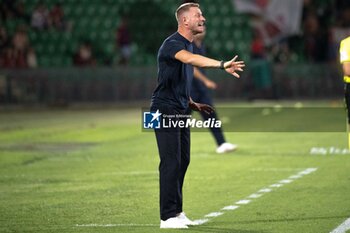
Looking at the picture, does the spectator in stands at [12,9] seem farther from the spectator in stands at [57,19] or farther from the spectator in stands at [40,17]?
the spectator in stands at [57,19]

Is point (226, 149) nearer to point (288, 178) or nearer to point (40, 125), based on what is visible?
point (288, 178)

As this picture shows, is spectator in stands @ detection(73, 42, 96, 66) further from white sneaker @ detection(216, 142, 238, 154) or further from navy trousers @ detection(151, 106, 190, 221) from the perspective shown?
navy trousers @ detection(151, 106, 190, 221)

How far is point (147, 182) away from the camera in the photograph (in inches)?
543

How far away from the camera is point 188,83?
393 inches

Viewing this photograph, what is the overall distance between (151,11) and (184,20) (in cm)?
2638

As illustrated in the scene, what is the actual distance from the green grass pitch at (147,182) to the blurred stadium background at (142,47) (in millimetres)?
9473

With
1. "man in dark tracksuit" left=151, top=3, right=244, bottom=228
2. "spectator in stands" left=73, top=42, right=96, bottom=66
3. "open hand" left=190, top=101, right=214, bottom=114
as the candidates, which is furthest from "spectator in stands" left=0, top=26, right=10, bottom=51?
"man in dark tracksuit" left=151, top=3, right=244, bottom=228

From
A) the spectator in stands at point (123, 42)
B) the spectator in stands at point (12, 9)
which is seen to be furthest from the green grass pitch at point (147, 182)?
the spectator in stands at point (12, 9)

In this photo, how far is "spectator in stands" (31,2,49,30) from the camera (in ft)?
113

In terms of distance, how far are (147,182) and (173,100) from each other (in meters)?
4.09

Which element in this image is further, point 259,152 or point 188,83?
point 259,152

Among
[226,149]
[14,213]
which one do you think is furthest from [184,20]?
[226,149]

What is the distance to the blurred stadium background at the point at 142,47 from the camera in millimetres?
32969

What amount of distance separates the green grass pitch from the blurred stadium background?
947cm
